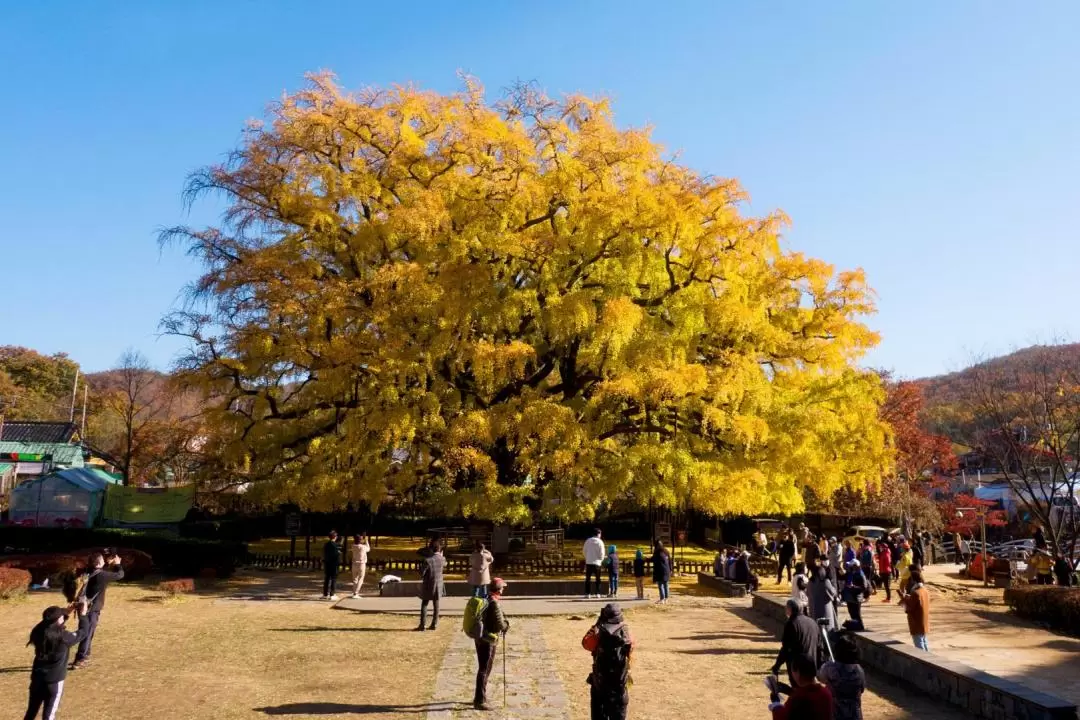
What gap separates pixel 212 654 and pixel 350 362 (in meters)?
10.9

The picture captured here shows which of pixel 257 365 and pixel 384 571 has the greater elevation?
pixel 257 365

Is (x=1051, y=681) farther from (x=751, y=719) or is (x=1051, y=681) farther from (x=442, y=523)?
(x=442, y=523)

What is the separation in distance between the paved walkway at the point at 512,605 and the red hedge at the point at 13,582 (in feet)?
26.7

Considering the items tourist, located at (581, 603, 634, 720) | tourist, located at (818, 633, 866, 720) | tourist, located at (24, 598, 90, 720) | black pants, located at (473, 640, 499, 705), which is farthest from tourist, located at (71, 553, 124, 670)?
tourist, located at (818, 633, 866, 720)

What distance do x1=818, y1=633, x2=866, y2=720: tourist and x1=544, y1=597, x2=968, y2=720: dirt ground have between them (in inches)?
114

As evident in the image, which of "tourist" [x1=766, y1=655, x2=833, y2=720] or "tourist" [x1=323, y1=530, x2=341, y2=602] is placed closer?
"tourist" [x1=766, y1=655, x2=833, y2=720]

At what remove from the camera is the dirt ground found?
985cm

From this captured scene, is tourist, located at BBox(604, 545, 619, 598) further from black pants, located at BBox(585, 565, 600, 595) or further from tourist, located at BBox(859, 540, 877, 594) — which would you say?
tourist, located at BBox(859, 540, 877, 594)

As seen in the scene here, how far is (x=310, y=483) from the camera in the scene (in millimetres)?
23547

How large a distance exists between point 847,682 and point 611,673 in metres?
2.20

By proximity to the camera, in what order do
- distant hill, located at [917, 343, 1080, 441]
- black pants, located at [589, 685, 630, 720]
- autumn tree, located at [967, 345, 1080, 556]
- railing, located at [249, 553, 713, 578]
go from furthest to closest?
1. distant hill, located at [917, 343, 1080, 441]
2. railing, located at [249, 553, 713, 578]
3. autumn tree, located at [967, 345, 1080, 556]
4. black pants, located at [589, 685, 630, 720]

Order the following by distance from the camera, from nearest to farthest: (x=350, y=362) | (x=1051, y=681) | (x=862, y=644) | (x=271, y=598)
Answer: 1. (x=1051, y=681)
2. (x=862, y=644)
3. (x=271, y=598)
4. (x=350, y=362)

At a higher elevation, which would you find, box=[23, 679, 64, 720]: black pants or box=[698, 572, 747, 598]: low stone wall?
box=[23, 679, 64, 720]: black pants

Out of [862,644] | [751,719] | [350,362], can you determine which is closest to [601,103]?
[350,362]
